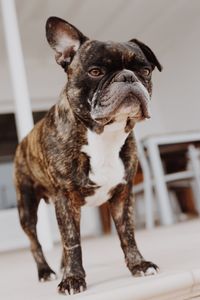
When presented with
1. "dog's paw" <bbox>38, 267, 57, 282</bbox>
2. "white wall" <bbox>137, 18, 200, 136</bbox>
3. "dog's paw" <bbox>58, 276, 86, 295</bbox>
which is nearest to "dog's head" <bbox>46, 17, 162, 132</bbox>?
"dog's paw" <bbox>58, 276, 86, 295</bbox>

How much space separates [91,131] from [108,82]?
0.13 meters

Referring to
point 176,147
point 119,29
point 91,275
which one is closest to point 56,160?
point 91,275

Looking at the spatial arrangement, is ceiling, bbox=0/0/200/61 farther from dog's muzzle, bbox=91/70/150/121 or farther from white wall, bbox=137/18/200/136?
dog's muzzle, bbox=91/70/150/121

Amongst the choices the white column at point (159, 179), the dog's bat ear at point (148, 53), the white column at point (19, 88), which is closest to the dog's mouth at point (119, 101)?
the dog's bat ear at point (148, 53)

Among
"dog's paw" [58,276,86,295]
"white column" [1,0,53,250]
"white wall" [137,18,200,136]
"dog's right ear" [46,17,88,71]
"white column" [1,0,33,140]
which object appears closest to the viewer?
"dog's paw" [58,276,86,295]

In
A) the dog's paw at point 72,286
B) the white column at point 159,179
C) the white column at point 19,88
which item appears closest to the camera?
the dog's paw at point 72,286

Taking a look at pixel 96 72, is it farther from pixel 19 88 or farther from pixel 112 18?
pixel 112 18

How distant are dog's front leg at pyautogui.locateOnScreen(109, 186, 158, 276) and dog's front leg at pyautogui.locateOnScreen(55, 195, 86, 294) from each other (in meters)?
0.12

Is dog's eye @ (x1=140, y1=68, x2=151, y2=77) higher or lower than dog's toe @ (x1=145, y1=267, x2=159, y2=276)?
higher

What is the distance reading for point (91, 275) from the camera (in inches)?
44.7

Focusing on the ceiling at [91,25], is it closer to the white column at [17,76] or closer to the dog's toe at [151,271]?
the white column at [17,76]

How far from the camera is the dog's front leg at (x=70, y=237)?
93cm

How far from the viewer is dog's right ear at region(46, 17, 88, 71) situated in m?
1.00

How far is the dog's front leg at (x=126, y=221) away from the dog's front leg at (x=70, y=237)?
118mm
